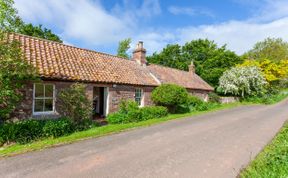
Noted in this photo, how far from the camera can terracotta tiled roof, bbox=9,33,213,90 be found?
1209 centimetres

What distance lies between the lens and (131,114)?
14219 mm

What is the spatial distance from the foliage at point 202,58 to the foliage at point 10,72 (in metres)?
35.0

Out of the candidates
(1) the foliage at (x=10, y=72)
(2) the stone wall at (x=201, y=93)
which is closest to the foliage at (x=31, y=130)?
(1) the foliage at (x=10, y=72)

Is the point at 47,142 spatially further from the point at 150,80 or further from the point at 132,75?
the point at 150,80

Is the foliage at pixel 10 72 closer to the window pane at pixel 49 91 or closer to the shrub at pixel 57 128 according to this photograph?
the shrub at pixel 57 128

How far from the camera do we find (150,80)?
63.5ft

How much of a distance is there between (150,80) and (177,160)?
12.7 meters

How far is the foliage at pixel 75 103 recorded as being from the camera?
37.1 feet

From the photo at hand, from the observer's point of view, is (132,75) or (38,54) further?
(132,75)

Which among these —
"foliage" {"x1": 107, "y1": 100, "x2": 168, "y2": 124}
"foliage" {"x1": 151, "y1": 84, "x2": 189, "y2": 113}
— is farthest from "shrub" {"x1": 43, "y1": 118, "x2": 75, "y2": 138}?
"foliage" {"x1": 151, "y1": 84, "x2": 189, "y2": 113}

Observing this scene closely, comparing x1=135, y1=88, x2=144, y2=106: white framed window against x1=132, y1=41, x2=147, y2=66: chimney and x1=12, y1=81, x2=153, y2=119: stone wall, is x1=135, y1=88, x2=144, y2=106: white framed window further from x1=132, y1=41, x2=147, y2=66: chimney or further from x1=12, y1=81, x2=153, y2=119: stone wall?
x1=132, y1=41, x2=147, y2=66: chimney

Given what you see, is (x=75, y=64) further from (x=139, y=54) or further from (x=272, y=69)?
(x=272, y=69)

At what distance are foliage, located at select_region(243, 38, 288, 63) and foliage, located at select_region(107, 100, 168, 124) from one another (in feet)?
196

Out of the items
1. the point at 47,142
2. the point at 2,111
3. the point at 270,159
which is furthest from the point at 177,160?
the point at 2,111
